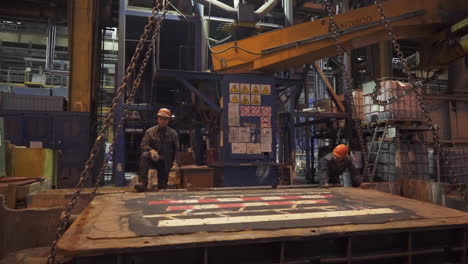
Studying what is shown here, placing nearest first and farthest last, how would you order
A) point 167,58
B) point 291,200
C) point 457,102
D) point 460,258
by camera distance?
point 460,258 → point 291,200 → point 457,102 → point 167,58

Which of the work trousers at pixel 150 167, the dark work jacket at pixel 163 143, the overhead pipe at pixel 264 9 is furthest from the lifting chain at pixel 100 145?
the overhead pipe at pixel 264 9

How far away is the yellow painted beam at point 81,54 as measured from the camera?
28.5ft

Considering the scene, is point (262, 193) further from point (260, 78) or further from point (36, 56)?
point (36, 56)

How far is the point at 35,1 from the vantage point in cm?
1193

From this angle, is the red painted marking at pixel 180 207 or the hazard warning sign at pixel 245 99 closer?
the red painted marking at pixel 180 207

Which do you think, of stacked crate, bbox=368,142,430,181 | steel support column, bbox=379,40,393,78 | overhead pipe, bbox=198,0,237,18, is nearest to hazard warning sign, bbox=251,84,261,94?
overhead pipe, bbox=198,0,237,18

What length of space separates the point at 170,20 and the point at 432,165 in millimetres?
9471

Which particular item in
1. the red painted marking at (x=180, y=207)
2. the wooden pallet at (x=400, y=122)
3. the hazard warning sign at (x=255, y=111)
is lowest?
the red painted marking at (x=180, y=207)

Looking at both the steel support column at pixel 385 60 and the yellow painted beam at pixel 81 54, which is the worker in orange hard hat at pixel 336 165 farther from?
the steel support column at pixel 385 60

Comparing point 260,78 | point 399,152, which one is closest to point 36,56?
point 260,78

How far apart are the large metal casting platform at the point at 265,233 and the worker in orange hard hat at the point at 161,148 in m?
2.31

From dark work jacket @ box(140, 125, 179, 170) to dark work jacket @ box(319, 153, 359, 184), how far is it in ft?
8.54

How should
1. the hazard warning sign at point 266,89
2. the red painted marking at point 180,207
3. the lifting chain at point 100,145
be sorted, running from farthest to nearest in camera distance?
1. the hazard warning sign at point 266,89
2. the red painted marking at point 180,207
3. the lifting chain at point 100,145

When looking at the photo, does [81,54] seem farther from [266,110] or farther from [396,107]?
[396,107]
